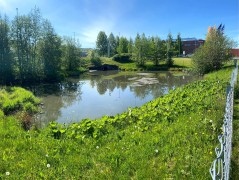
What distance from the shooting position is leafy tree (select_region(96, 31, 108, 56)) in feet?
242

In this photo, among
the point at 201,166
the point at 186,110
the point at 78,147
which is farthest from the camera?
the point at 186,110

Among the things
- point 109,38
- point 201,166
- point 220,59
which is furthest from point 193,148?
point 109,38

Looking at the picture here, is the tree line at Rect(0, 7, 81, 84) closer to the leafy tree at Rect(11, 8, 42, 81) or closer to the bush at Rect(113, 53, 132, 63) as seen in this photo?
the leafy tree at Rect(11, 8, 42, 81)

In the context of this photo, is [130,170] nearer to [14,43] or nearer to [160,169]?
[160,169]

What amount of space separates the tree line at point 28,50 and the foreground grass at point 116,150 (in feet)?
70.1

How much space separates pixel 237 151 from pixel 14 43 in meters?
28.2

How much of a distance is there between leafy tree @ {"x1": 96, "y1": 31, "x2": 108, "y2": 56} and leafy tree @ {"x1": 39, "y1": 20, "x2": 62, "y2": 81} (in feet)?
145

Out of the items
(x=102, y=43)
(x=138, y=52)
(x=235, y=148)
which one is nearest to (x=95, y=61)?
(x=138, y=52)

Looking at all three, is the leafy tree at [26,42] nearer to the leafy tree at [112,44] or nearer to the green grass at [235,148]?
the green grass at [235,148]

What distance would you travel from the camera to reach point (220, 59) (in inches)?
1064

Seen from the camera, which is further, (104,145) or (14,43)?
(14,43)

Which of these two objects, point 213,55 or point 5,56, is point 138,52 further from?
point 5,56

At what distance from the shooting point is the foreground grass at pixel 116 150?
12.7 feet

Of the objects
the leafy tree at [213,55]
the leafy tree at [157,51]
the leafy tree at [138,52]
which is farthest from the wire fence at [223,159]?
the leafy tree at [138,52]
